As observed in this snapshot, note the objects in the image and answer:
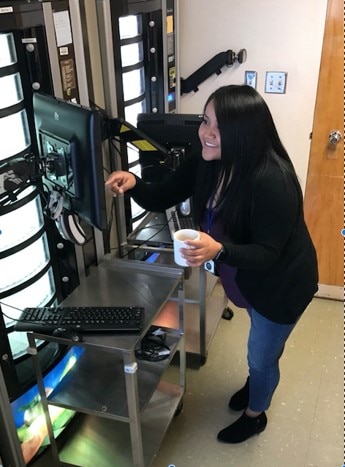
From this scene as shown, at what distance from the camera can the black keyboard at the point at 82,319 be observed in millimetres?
1521

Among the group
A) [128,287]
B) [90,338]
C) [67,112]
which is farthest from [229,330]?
[67,112]

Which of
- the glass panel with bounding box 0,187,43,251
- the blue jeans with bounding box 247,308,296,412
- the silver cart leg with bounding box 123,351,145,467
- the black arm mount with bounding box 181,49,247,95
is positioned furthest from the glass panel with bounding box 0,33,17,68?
the black arm mount with bounding box 181,49,247,95

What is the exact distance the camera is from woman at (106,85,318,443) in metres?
1.40

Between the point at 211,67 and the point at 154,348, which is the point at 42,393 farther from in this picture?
the point at 211,67

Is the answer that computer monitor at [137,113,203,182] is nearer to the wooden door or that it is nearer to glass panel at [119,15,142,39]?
glass panel at [119,15,142,39]

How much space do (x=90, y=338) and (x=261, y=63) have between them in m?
1.81

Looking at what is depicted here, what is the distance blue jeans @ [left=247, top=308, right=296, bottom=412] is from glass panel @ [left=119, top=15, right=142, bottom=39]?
127 centimetres

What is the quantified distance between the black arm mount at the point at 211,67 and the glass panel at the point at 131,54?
1.86ft

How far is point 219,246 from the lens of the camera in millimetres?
1402

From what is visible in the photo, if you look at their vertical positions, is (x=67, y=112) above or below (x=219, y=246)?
above

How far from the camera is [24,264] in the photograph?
1642 millimetres

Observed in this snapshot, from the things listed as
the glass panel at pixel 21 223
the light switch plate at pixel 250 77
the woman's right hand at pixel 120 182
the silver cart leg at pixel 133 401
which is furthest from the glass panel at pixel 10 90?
the light switch plate at pixel 250 77

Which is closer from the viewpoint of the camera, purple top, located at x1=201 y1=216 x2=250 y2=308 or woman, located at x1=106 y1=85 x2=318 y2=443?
woman, located at x1=106 y1=85 x2=318 y2=443

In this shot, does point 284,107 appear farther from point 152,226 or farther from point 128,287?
point 128,287
